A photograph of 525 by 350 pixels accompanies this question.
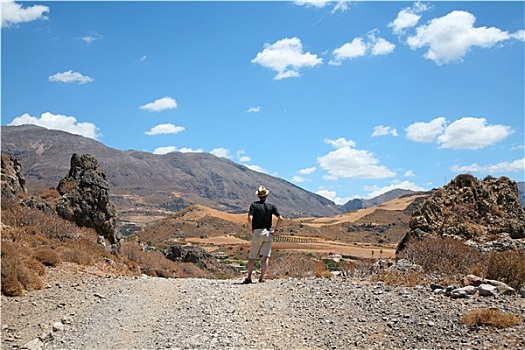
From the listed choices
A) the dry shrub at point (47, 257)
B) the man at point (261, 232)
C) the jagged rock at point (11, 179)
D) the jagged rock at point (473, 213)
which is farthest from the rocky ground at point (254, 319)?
the jagged rock at point (473, 213)

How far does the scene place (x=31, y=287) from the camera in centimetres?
1074

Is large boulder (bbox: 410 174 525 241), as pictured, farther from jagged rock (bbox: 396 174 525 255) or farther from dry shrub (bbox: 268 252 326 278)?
dry shrub (bbox: 268 252 326 278)

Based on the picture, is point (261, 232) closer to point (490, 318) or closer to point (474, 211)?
point (490, 318)

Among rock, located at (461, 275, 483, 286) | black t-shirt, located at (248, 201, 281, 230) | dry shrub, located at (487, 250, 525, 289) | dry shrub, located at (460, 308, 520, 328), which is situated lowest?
dry shrub, located at (460, 308, 520, 328)

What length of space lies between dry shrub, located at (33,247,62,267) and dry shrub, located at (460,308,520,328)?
1063cm

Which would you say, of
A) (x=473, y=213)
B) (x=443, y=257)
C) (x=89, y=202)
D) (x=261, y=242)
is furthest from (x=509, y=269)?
(x=89, y=202)

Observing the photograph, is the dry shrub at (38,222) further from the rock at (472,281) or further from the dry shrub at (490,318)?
the dry shrub at (490,318)

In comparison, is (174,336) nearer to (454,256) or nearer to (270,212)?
(270,212)

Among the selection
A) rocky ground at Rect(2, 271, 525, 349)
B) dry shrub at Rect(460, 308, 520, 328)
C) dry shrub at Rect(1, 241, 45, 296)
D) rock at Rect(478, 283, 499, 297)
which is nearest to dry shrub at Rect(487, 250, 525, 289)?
rock at Rect(478, 283, 499, 297)

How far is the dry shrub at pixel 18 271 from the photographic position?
1016 cm

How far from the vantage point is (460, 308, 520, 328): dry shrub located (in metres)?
7.37

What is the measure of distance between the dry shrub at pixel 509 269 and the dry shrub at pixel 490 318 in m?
2.61

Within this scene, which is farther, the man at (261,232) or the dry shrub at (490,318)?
the man at (261,232)

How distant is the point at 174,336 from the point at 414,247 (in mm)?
9564
